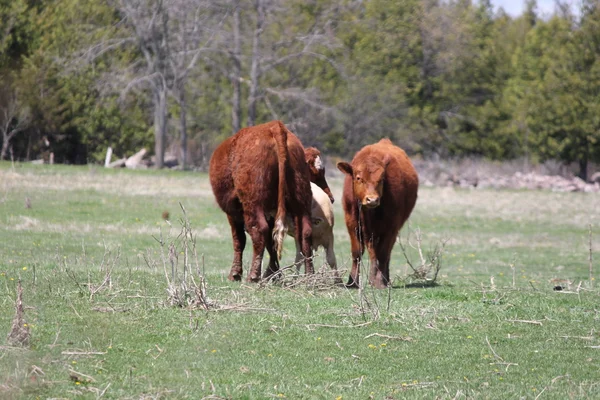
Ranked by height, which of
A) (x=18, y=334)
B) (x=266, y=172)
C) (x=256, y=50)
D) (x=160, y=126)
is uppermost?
(x=256, y=50)

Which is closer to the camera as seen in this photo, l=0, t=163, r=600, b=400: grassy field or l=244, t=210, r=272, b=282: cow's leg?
l=0, t=163, r=600, b=400: grassy field

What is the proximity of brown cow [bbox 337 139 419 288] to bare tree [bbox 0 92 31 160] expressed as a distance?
30.9 metres

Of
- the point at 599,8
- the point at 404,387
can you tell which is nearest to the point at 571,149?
the point at 599,8

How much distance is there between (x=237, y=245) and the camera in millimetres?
13320

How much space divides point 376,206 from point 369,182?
0.32 meters

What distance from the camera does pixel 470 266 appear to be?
2111cm

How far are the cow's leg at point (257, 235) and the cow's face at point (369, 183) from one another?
4.33 ft

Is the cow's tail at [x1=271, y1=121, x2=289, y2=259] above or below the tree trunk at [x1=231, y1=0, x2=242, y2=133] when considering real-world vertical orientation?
below

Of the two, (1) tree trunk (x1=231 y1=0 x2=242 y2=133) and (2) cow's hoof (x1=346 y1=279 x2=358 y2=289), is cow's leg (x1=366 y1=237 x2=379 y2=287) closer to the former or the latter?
(2) cow's hoof (x1=346 y1=279 x2=358 y2=289)

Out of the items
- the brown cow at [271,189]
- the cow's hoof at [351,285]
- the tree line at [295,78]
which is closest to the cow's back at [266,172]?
the brown cow at [271,189]

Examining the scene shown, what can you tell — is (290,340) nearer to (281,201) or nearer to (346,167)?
(281,201)

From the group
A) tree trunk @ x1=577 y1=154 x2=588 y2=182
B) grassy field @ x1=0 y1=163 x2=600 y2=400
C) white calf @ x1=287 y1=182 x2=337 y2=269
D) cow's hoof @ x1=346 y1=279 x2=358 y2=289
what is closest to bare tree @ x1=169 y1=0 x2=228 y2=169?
tree trunk @ x1=577 y1=154 x2=588 y2=182

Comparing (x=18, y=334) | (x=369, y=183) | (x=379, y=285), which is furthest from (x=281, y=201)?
(x=18, y=334)

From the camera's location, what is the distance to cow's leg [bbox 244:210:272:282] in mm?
12359
